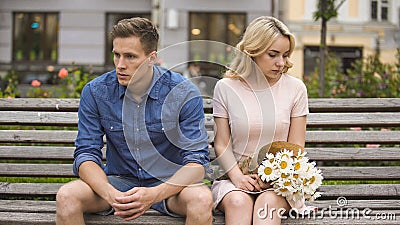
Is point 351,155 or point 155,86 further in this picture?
point 351,155

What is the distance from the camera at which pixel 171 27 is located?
1741 centimetres

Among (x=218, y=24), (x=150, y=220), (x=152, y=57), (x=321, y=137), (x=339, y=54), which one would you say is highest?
(x=218, y=24)

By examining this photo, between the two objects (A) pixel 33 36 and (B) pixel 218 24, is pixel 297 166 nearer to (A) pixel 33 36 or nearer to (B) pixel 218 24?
(B) pixel 218 24

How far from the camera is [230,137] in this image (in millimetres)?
4074

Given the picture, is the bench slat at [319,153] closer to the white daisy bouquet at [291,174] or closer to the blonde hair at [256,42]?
the blonde hair at [256,42]

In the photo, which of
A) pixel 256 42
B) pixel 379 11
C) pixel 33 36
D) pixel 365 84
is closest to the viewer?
pixel 256 42

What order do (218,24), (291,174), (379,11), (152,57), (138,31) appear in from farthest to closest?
(218,24) → (379,11) → (152,57) → (138,31) → (291,174)

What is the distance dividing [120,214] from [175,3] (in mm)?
14593

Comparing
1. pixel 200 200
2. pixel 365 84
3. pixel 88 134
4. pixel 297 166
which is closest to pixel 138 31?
pixel 88 134

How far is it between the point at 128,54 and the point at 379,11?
14.5 meters

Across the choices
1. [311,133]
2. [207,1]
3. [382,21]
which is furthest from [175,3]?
[311,133]

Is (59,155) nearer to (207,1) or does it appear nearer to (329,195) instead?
(329,195)

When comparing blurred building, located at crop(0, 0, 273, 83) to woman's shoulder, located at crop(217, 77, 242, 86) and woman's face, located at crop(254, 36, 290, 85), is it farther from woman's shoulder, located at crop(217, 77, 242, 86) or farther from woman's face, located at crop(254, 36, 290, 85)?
woman's face, located at crop(254, 36, 290, 85)
